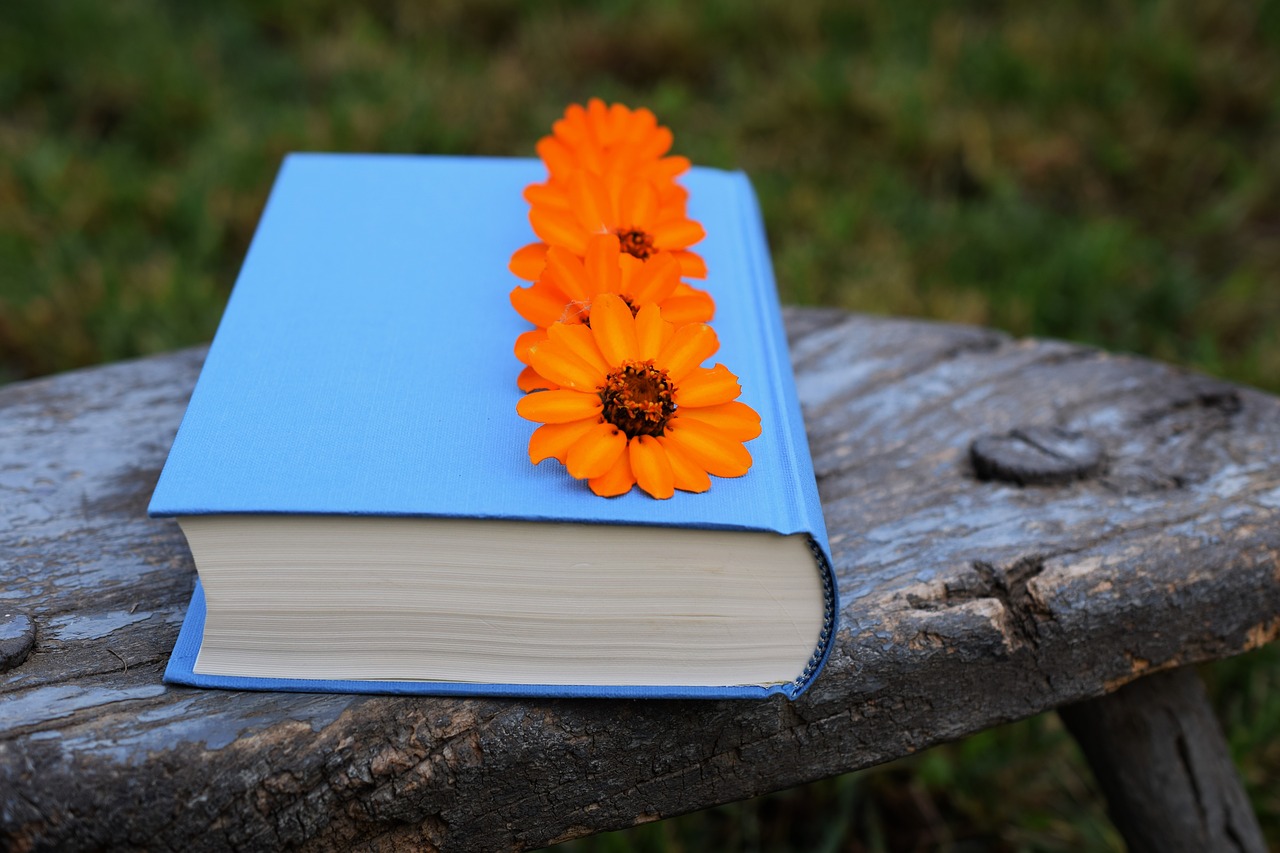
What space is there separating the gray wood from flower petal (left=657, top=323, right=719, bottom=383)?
0.78 meters

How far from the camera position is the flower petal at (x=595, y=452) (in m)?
0.89

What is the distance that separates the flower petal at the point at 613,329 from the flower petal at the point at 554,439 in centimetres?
8

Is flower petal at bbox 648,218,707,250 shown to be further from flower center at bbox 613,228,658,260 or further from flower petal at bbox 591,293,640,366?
flower petal at bbox 591,293,640,366

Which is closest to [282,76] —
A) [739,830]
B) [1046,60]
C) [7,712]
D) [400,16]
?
[400,16]

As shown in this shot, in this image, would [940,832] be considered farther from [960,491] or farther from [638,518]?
[638,518]

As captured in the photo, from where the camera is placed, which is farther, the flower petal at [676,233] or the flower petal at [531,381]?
the flower petal at [676,233]

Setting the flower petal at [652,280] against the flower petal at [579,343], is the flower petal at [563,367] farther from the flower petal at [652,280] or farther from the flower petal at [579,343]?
the flower petal at [652,280]

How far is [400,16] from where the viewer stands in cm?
367

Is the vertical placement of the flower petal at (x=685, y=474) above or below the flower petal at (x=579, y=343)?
below

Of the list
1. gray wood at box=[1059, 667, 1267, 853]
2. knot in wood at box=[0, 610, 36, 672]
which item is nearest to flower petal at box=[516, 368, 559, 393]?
knot in wood at box=[0, 610, 36, 672]

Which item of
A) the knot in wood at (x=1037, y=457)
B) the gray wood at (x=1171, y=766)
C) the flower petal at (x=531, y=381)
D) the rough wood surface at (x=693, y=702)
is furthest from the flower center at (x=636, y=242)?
the gray wood at (x=1171, y=766)

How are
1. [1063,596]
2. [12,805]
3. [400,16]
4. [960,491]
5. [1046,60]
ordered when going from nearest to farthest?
[12,805]
[1063,596]
[960,491]
[1046,60]
[400,16]

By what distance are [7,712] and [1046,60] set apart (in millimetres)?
3318

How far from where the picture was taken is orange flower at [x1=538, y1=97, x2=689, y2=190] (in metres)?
1.31
